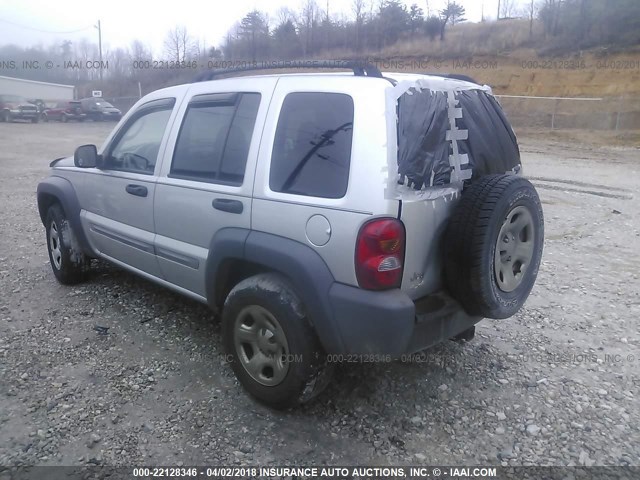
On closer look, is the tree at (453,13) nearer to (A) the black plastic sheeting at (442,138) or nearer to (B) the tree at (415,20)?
(B) the tree at (415,20)

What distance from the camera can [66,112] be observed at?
3522cm

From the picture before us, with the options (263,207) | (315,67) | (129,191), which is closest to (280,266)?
(263,207)

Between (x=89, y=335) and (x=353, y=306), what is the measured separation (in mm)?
2462

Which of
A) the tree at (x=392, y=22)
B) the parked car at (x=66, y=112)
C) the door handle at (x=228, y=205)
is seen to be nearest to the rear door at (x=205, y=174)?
the door handle at (x=228, y=205)

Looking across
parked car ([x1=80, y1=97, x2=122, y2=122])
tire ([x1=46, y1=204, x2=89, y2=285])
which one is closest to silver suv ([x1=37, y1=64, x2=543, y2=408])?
tire ([x1=46, y1=204, x2=89, y2=285])

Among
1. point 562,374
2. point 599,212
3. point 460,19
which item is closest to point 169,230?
point 562,374

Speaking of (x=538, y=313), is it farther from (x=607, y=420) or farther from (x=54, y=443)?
(x=54, y=443)

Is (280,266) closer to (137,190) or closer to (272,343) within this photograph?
(272,343)

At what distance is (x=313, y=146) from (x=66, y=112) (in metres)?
37.1

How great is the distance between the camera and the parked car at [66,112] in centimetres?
3516

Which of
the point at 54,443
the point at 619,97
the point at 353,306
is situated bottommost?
the point at 54,443

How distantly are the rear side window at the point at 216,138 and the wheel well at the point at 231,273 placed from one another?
49 centimetres

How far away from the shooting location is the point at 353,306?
8.69ft

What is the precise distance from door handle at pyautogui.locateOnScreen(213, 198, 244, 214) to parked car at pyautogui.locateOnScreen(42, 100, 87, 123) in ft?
119
